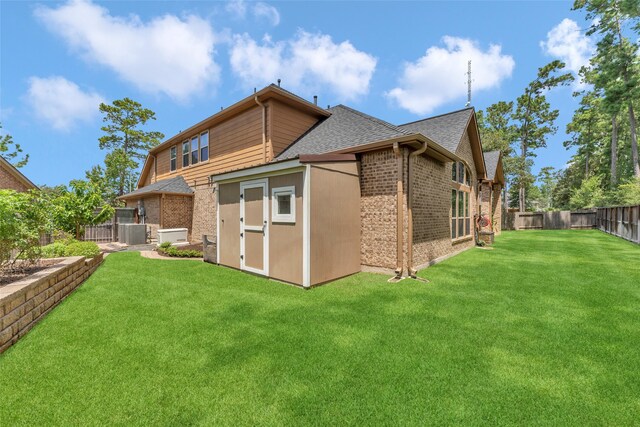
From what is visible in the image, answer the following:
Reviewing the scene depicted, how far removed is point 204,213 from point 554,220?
103 feet

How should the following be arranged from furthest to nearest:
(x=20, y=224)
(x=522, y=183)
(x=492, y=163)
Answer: (x=522, y=183)
(x=492, y=163)
(x=20, y=224)

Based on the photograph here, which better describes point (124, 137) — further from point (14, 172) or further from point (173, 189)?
point (173, 189)

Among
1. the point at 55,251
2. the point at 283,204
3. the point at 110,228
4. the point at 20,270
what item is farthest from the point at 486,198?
the point at 110,228

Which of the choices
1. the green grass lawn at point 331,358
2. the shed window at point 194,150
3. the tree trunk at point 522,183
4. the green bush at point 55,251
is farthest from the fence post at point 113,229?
the tree trunk at point 522,183

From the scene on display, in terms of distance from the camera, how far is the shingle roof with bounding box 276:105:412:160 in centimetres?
748

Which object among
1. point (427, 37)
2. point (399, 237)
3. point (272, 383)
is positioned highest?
point (427, 37)

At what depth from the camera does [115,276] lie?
259 inches

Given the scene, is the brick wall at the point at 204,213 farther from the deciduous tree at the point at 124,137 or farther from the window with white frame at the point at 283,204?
the deciduous tree at the point at 124,137

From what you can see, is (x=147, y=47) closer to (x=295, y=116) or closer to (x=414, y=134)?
(x=295, y=116)

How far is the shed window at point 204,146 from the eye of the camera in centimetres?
1315

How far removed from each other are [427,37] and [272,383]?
13168mm

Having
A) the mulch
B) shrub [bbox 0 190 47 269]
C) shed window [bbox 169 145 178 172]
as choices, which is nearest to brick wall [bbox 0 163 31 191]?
shed window [bbox 169 145 178 172]

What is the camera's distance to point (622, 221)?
14898 mm

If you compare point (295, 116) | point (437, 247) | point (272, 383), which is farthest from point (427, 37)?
point (272, 383)
